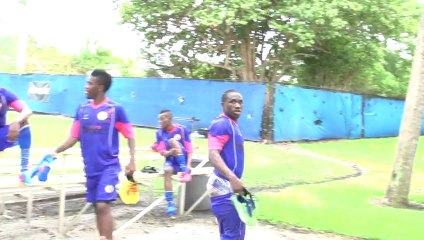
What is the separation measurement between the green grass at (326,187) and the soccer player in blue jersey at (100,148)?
3.31 meters

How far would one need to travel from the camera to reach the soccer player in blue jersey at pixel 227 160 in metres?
4.36

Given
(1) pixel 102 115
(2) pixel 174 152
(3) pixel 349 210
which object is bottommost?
(3) pixel 349 210

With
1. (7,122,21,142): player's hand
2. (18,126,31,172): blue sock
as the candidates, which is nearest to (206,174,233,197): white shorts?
(7,122,21,142): player's hand

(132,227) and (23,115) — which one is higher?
(23,115)

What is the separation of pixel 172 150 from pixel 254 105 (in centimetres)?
1132

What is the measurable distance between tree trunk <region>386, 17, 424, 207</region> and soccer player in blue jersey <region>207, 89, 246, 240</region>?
5.77 meters

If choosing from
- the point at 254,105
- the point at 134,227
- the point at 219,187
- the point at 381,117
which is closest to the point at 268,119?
the point at 254,105

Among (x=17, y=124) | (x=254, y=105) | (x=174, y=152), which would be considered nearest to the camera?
(x=17, y=124)

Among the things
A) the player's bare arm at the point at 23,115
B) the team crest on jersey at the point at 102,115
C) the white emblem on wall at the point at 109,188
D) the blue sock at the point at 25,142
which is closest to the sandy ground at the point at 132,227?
the blue sock at the point at 25,142

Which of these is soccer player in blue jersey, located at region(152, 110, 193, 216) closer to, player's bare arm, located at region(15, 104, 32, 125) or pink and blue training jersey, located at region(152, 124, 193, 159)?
pink and blue training jersey, located at region(152, 124, 193, 159)

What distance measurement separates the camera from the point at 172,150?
7.36 m

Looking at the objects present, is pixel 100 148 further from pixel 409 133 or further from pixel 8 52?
pixel 8 52

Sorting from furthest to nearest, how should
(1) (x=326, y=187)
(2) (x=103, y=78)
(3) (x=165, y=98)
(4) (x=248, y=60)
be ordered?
(4) (x=248, y=60) → (3) (x=165, y=98) → (1) (x=326, y=187) → (2) (x=103, y=78)

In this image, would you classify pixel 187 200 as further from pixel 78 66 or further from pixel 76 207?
pixel 78 66
